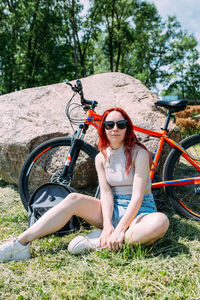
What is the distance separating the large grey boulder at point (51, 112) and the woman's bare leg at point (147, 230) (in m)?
1.48

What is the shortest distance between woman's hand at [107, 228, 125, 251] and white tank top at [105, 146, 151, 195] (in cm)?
40

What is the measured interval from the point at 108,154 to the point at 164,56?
2029 centimetres

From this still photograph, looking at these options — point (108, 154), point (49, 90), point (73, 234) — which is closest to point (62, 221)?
point (73, 234)

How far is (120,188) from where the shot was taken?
2309mm

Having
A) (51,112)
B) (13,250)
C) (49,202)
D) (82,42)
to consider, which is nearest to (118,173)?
(49,202)

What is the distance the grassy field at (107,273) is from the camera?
167cm

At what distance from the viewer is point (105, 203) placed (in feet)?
7.29

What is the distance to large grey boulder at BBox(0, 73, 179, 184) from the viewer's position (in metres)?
3.45

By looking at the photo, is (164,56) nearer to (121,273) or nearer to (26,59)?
(26,59)

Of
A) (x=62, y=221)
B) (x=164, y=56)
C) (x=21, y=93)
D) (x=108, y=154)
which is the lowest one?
(x=62, y=221)

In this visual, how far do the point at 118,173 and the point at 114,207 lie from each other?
308mm

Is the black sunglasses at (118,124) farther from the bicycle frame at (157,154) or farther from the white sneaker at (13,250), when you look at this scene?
the white sneaker at (13,250)

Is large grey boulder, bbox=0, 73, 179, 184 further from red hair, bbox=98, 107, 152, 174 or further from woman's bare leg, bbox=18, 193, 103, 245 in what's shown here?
woman's bare leg, bbox=18, 193, 103, 245

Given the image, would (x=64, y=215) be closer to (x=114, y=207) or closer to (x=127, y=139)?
(x=114, y=207)
